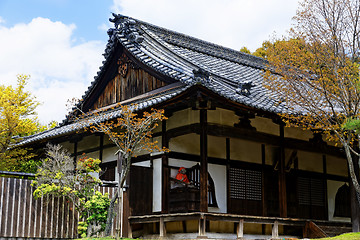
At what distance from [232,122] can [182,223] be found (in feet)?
12.2

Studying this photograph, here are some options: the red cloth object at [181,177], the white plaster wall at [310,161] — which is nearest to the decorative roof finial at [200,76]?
the red cloth object at [181,177]

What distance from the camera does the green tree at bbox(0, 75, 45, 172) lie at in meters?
21.8

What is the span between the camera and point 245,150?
1816 cm

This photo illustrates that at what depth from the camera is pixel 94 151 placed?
771 inches

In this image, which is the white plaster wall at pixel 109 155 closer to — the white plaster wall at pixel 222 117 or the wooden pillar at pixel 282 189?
the white plaster wall at pixel 222 117

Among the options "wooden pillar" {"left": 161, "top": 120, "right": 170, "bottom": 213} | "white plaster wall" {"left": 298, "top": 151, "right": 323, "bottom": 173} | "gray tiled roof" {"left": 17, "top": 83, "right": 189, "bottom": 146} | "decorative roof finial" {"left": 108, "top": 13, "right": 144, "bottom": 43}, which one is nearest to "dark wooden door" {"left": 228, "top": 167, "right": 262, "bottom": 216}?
"wooden pillar" {"left": 161, "top": 120, "right": 170, "bottom": 213}

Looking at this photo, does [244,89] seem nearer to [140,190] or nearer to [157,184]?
[157,184]

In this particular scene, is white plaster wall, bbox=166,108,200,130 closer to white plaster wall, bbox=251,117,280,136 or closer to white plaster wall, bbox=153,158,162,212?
white plaster wall, bbox=153,158,162,212

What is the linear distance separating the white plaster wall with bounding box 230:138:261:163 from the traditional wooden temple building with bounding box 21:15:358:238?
0.12 ft

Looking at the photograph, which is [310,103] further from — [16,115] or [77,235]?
[16,115]

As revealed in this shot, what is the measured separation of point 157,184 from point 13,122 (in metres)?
8.77

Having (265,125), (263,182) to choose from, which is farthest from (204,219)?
(265,125)

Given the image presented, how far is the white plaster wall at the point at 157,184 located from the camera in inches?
639

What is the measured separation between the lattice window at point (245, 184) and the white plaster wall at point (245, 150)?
17.2 inches
